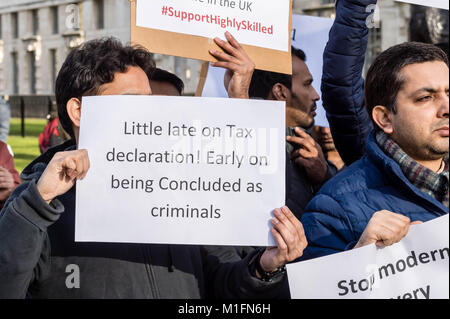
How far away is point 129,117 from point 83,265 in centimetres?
43

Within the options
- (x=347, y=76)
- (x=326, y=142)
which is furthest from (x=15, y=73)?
(x=347, y=76)

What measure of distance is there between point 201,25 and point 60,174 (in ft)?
2.44

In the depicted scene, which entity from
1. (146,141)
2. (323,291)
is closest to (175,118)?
(146,141)

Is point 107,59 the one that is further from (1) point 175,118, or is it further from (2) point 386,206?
(2) point 386,206

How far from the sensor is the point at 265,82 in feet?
10.7

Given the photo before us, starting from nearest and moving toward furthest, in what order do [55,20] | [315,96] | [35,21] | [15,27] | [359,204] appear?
1. [359,204]
2. [315,96]
3. [55,20]
4. [35,21]
5. [15,27]

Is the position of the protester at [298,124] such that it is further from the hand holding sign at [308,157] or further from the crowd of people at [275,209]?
the crowd of people at [275,209]

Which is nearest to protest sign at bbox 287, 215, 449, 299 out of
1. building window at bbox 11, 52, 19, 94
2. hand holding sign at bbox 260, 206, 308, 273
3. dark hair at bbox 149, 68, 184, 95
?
hand holding sign at bbox 260, 206, 308, 273

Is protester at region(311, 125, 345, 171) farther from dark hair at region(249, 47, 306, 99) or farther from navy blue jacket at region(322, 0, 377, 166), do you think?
navy blue jacket at region(322, 0, 377, 166)

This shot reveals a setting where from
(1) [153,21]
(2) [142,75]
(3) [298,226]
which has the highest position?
(1) [153,21]

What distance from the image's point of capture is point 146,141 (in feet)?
6.73

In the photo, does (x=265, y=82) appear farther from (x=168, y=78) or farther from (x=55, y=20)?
(x=55, y=20)

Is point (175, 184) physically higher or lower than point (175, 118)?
lower

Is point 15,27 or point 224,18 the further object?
point 15,27
